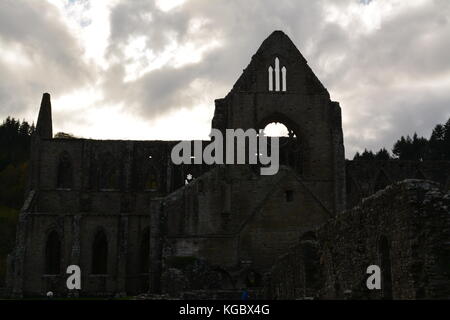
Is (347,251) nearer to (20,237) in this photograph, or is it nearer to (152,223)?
(152,223)

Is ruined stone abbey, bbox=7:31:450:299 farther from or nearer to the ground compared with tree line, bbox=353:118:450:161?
nearer to the ground

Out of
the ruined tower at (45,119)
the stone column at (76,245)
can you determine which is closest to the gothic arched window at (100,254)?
the stone column at (76,245)

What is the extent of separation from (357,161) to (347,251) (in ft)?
95.7

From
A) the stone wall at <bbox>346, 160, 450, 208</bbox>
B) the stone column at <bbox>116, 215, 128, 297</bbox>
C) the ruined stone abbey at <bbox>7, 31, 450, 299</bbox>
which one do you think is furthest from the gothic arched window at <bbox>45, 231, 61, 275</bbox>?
the stone wall at <bbox>346, 160, 450, 208</bbox>

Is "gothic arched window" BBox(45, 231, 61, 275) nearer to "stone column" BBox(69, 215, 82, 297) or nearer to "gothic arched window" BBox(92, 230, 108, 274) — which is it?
"stone column" BBox(69, 215, 82, 297)

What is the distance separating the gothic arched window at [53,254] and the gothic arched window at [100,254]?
2302 millimetres

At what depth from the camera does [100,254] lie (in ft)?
135

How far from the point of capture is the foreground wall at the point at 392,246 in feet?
38.4

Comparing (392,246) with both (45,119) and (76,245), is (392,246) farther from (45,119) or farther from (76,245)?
(45,119)

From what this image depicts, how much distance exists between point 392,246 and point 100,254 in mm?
30472

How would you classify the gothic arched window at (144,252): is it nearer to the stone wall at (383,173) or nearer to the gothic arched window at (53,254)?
the gothic arched window at (53,254)

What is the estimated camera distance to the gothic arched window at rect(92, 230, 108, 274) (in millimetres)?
40625

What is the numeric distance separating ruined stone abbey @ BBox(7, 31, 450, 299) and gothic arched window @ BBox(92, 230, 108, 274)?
0.07 m

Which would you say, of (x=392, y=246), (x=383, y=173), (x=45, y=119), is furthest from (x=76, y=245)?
(x=392, y=246)
